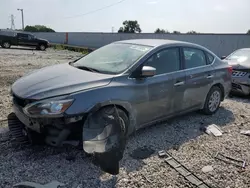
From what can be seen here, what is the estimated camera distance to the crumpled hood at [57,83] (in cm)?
287

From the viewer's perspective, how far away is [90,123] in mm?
2883

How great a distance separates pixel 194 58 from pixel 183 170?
2430 mm

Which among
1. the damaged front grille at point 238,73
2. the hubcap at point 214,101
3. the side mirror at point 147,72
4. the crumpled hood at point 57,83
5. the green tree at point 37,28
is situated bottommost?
the hubcap at point 214,101

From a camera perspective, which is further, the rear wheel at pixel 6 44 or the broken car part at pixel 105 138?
the rear wheel at pixel 6 44

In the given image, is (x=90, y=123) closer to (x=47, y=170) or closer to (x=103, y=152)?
(x=103, y=152)

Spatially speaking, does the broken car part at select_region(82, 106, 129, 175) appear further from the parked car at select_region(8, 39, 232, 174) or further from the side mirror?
the side mirror

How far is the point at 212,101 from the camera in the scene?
204 inches

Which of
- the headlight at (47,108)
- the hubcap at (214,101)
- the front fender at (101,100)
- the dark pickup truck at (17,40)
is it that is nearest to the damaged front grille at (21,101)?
the headlight at (47,108)

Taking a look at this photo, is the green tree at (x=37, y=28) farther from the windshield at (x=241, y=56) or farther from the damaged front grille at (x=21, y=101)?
the damaged front grille at (x=21, y=101)

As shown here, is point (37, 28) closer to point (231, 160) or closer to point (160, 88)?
point (160, 88)

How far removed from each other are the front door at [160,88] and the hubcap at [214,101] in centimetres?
141

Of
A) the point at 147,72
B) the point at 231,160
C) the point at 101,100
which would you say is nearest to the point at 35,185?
the point at 101,100

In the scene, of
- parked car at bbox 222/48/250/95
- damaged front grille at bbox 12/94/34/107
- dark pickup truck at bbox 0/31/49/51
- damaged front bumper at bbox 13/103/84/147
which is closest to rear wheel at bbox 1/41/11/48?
dark pickup truck at bbox 0/31/49/51

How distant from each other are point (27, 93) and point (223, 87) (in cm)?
427
